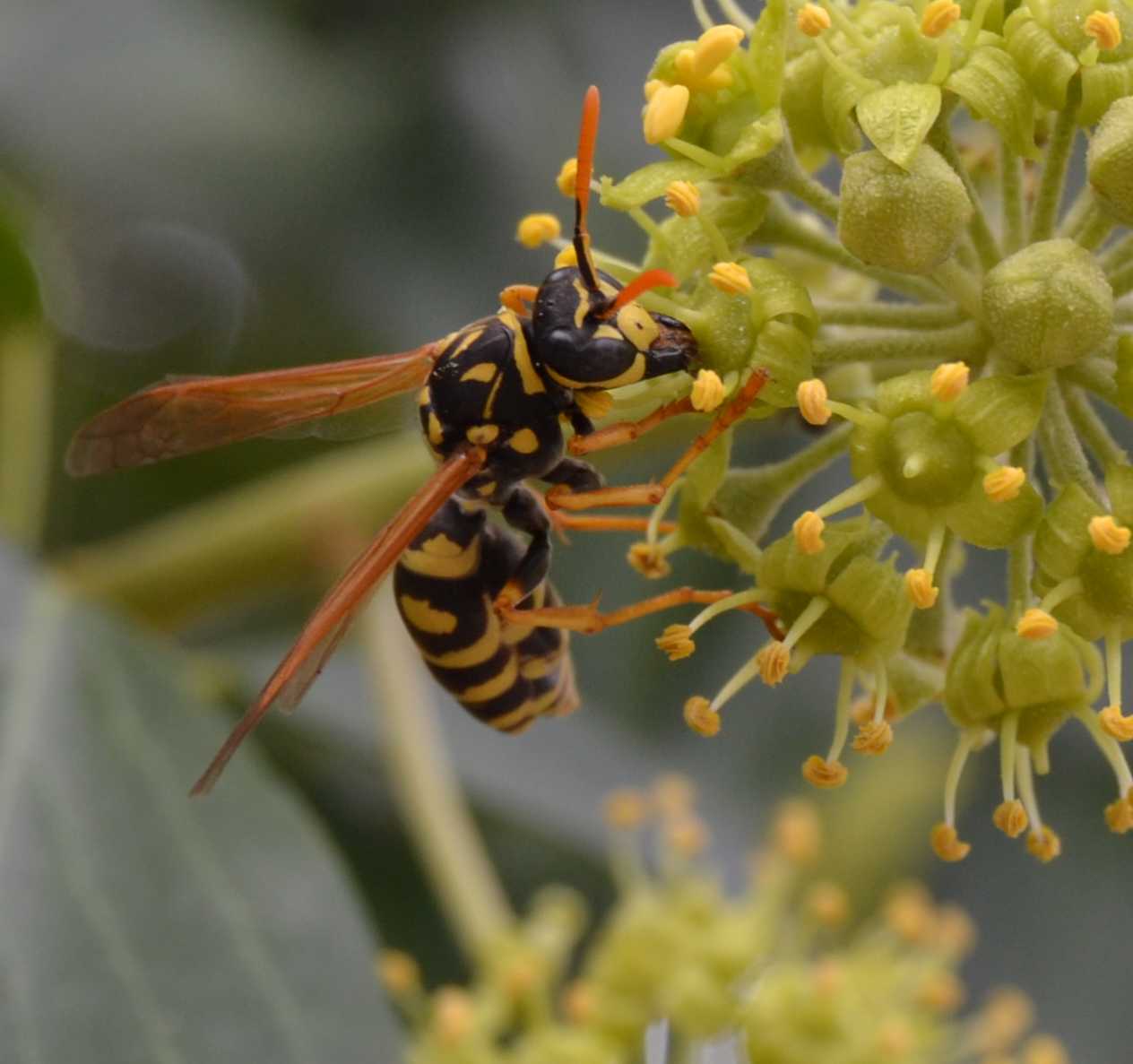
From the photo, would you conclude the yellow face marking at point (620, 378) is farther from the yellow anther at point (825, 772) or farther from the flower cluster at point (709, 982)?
the flower cluster at point (709, 982)

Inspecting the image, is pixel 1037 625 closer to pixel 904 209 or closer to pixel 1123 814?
pixel 1123 814

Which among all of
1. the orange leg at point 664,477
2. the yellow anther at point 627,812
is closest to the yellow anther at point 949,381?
the orange leg at point 664,477

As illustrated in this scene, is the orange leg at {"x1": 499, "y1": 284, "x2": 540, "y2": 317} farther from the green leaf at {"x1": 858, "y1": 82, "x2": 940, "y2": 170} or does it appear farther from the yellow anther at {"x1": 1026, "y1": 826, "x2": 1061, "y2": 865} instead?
the yellow anther at {"x1": 1026, "y1": 826, "x2": 1061, "y2": 865}

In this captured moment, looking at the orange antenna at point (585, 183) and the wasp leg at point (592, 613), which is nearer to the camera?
the orange antenna at point (585, 183)

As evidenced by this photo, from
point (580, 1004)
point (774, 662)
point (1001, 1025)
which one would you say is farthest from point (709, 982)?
point (774, 662)

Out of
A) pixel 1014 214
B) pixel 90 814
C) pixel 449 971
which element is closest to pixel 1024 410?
pixel 1014 214
